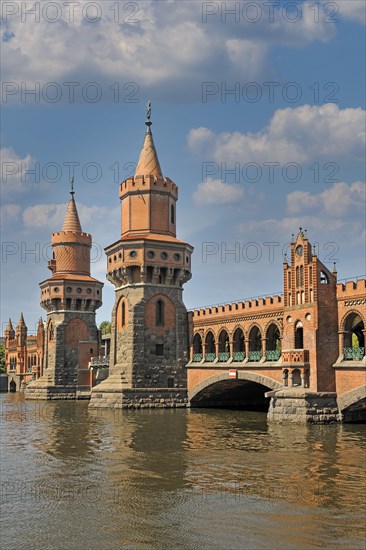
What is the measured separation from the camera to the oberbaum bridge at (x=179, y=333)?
40188mm

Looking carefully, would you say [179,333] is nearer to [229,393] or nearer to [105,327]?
[229,393]

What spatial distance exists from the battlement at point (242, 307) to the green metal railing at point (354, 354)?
755 centimetres

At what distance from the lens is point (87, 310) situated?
78.4 metres

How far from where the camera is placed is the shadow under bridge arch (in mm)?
52312

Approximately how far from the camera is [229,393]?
56.9 metres

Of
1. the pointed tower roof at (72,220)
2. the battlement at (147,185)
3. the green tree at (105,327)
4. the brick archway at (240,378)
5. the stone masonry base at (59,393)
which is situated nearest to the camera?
the brick archway at (240,378)

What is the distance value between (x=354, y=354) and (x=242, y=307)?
14.0 meters

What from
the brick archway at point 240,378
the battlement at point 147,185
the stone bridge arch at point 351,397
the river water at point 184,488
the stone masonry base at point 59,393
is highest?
the battlement at point 147,185

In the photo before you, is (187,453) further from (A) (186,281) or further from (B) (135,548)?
(A) (186,281)

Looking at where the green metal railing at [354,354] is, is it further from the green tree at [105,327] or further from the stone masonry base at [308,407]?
the green tree at [105,327]

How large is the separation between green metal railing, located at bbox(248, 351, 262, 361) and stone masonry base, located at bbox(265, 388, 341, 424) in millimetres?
7643

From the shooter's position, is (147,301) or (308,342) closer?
(308,342)

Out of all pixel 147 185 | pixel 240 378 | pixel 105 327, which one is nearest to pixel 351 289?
pixel 240 378

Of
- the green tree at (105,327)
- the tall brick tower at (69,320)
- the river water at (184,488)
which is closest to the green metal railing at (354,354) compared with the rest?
the river water at (184,488)
